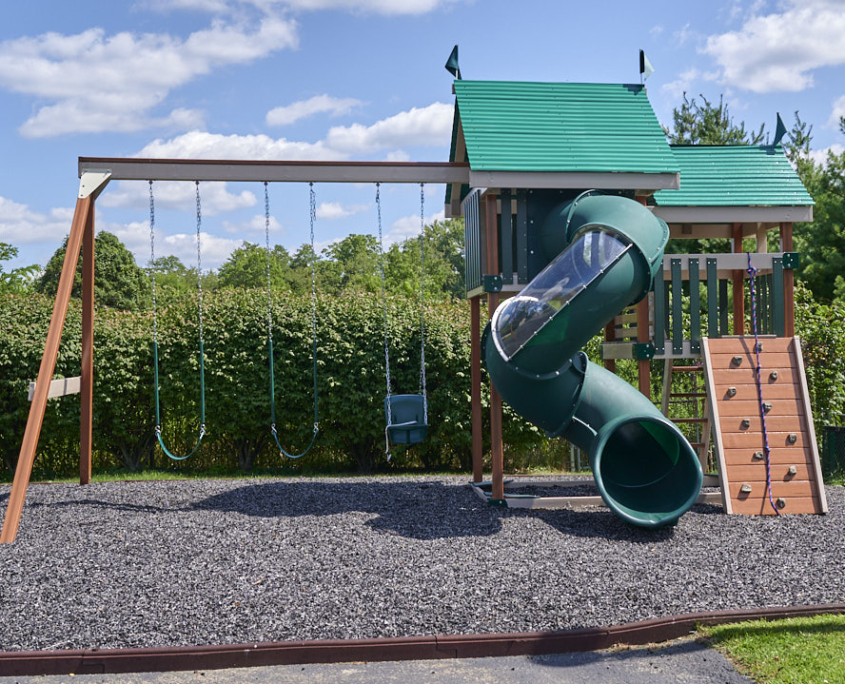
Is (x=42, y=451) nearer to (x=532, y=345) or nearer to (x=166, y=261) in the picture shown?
(x=532, y=345)

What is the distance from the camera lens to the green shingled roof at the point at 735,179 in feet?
30.9

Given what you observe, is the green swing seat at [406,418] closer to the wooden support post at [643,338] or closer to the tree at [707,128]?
the wooden support post at [643,338]

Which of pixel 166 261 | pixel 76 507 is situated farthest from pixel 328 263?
pixel 76 507

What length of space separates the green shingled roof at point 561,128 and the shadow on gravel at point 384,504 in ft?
11.2

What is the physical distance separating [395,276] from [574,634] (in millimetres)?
39966

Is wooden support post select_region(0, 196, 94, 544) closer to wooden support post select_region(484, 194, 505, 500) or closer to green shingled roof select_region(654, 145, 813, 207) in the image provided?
wooden support post select_region(484, 194, 505, 500)

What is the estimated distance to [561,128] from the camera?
8.77m

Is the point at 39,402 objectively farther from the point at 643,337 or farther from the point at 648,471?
the point at 643,337

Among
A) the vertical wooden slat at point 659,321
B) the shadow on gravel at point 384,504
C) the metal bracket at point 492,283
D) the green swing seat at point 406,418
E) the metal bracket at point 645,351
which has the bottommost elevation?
the shadow on gravel at point 384,504

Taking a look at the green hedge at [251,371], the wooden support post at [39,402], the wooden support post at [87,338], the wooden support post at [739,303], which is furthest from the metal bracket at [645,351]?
the wooden support post at [87,338]

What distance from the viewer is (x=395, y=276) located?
4428 cm

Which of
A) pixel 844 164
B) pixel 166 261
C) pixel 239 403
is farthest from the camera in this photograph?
pixel 166 261

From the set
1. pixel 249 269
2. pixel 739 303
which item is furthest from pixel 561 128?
pixel 249 269

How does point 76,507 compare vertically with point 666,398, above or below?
below
